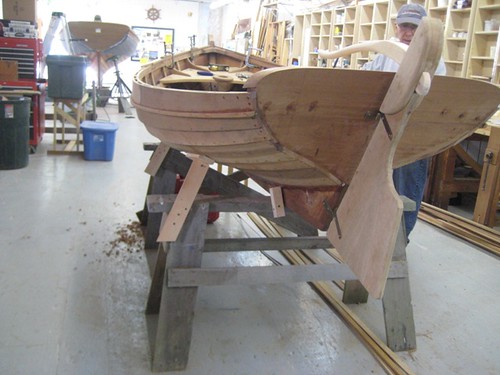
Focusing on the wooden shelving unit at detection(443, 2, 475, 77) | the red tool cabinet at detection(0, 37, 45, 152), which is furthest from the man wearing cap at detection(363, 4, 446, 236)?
the red tool cabinet at detection(0, 37, 45, 152)

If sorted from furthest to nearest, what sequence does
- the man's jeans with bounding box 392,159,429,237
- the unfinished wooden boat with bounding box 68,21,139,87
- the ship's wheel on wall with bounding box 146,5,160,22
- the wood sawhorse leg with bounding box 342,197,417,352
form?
the ship's wheel on wall with bounding box 146,5,160,22, the unfinished wooden boat with bounding box 68,21,139,87, the man's jeans with bounding box 392,159,429,237, the wood sawhorse leg with bounding box 342,197,417,352

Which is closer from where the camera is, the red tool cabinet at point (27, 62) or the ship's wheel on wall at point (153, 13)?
the red tool cabinet at point (27, 62)

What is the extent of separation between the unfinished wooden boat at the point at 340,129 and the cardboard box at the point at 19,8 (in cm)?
405

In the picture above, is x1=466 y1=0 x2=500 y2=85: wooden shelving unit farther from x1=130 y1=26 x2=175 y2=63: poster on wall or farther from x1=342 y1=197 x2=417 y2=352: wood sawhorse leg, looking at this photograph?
x1=130 y1=26 x2=175 y2=63: poster on wall

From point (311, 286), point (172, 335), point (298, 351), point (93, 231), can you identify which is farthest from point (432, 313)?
point (93, 231)

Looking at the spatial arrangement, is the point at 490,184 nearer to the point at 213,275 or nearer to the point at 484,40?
the point at 213,275

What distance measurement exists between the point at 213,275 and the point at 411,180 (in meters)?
1.53

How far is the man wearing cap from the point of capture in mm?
2718

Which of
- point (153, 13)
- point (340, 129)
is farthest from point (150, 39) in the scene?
point (340, 129)

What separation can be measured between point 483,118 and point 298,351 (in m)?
1.19

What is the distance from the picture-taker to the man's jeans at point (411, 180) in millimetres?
2861

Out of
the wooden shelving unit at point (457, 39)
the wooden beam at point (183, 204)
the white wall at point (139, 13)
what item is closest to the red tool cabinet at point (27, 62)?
the wooden beam at point (183, 204)

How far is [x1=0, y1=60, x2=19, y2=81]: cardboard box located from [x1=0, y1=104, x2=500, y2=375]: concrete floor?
7.00ft

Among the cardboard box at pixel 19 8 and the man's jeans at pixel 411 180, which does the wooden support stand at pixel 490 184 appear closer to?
the man's jeans at pixel 411 180
